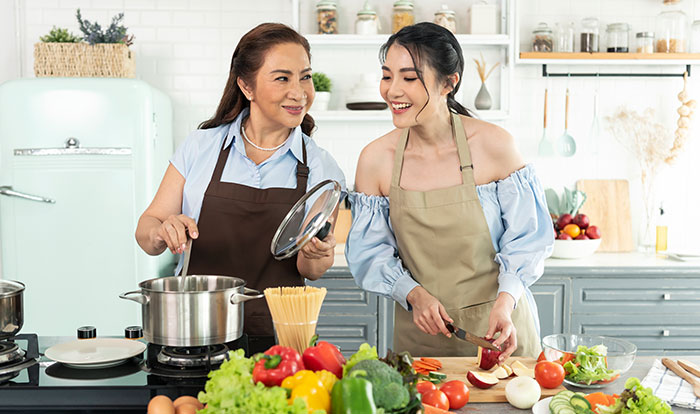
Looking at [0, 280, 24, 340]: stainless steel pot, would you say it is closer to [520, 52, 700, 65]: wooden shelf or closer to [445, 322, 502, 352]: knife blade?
[445, 322, 502, 352]: knife blade

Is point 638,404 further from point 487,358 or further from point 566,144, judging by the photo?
point 566,144

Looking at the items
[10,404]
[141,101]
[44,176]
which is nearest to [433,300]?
[10,404]

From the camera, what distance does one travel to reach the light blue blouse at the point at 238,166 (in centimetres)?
229

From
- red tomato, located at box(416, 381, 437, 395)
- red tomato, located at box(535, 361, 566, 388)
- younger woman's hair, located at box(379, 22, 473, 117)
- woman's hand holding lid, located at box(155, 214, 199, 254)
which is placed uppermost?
younger woman's hair, located at box(379, 22, 473, 117)

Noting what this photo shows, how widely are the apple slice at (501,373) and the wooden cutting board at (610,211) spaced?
2.81 metres

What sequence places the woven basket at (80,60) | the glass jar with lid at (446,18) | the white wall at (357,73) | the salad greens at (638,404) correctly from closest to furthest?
1. the salad greens at (638,404)
2. the woven basket at (80,60)
3. the glass jar with lid at (446,18)
4. the white wall at (357,73)

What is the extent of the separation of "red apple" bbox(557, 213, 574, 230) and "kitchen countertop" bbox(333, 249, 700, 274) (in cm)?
22

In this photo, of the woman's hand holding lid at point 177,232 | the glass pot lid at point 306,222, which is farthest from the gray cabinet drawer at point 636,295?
the woman's hand holding lid at point 177,232

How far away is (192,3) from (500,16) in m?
1.96

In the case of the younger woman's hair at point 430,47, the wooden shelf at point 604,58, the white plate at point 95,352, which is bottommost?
the white plate at point 95,352

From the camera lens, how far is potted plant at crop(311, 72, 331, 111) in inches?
164

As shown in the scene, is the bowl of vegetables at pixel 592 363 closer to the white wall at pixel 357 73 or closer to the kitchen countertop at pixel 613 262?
the kitchen countertop at pixel 613 262

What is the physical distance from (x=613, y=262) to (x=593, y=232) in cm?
22

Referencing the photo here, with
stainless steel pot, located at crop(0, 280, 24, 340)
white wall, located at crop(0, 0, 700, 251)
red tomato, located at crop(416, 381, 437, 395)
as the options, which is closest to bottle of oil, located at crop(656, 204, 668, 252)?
white wall, located at crop(0, 0, 700, 251)
